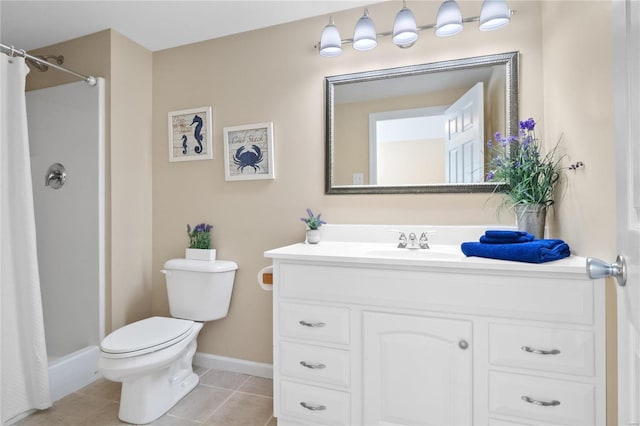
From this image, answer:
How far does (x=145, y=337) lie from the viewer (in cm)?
175

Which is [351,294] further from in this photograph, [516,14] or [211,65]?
[211,65]

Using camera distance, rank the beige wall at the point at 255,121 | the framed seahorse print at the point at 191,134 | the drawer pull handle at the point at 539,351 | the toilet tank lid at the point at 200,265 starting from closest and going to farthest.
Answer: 1. the drawer pull handle at the point at 539,351
2. the beige wall at the point at 255,121
3. the toilet tank lid at the point at 200,265
4. the framed seahorse print at the point at 191,134

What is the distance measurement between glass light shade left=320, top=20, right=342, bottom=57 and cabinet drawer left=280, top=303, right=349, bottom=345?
52.9 inches

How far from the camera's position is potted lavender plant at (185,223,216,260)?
7.20ft

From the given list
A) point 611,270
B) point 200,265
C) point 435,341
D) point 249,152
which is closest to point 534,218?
point 435,341

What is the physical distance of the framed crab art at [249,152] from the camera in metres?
2.14

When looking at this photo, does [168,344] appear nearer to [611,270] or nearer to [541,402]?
[541,402]

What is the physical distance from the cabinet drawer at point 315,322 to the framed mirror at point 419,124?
2.49 ft

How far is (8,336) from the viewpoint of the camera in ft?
5.47

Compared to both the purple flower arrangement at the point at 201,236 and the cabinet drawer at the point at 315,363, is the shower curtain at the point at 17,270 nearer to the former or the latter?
the purple flower arrangement at the point at 201,236

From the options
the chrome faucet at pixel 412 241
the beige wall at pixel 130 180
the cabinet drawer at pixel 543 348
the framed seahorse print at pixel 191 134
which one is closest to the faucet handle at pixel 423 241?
the chrome faucet at pixel 412 241

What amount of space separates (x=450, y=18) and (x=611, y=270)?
145cm

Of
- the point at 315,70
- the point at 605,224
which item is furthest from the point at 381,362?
the point at 315,70

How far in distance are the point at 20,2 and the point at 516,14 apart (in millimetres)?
2686
